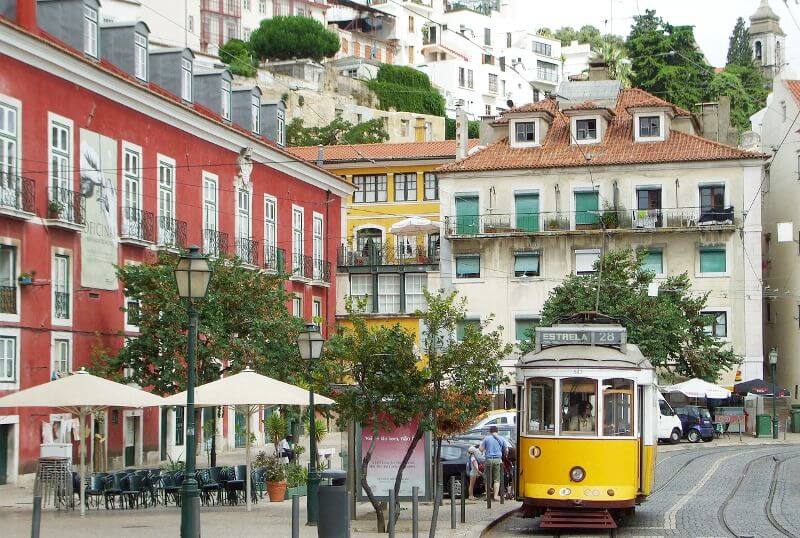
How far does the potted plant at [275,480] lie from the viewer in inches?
1076

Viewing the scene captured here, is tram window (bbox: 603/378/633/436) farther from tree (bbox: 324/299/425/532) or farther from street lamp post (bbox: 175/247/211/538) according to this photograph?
street lamp post (bbox: 175/247/211/538)

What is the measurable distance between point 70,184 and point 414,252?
1338 inches

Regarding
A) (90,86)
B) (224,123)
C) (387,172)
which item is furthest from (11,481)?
(387,172)

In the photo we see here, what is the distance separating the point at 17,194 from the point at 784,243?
141 ft

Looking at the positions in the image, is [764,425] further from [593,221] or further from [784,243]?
[784,243]

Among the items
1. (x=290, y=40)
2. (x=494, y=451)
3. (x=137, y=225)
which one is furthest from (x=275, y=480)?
(x=290, y=40)

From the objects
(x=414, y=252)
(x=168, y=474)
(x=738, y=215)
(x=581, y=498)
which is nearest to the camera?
(x=581, y=498)

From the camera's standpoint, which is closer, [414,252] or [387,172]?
[414,252]

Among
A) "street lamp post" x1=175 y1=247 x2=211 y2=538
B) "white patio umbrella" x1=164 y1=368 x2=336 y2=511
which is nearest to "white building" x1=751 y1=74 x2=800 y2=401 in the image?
"white patio umbrella" x1=164 y1=368 x2=336 y2=511

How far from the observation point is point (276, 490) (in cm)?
2739

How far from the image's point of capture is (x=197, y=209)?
4319 centimetres

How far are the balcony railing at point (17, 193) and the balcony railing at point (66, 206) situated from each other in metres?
0.87

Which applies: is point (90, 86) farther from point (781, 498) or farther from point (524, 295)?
point (524, 295)

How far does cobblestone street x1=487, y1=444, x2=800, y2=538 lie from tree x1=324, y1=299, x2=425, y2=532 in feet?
8.20
